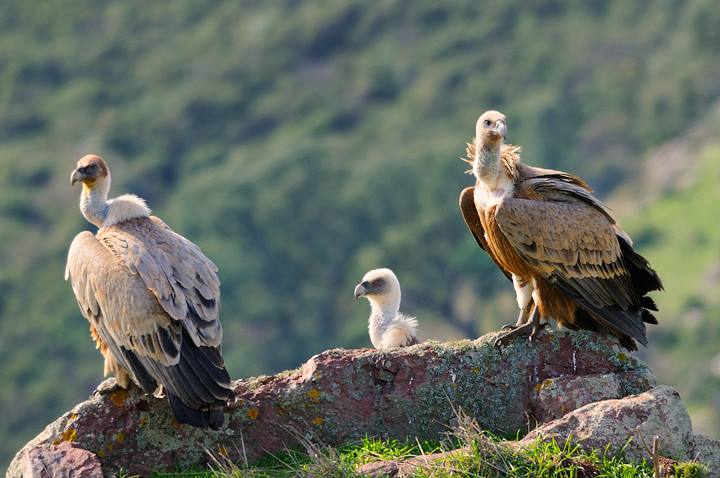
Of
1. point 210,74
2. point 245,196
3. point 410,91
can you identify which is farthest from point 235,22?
point 245,196

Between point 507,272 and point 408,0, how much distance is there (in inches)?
4385

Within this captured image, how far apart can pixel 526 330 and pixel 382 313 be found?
3.24m

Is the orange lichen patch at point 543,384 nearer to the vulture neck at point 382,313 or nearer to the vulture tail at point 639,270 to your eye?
the vulture tail at point 639,270

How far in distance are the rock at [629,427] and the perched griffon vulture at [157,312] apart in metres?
2.54

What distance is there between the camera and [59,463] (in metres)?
9.63

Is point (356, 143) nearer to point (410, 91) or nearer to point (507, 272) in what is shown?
point (410, 91)

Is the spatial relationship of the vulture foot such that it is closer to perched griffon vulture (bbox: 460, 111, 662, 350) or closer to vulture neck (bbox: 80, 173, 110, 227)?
vulture neck (bbox: 80, 173, 110, 227)

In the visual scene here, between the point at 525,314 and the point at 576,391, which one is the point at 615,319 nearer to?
the point at 525,314

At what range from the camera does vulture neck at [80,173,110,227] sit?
1207cm

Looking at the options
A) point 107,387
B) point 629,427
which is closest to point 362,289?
point 107,387

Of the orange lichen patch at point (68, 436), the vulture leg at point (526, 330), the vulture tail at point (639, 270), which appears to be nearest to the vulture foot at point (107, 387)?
the orange lichen patch at point (68, 436)

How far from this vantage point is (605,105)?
107 meters

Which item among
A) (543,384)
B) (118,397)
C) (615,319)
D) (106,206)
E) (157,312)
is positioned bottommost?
Result: (543,384)

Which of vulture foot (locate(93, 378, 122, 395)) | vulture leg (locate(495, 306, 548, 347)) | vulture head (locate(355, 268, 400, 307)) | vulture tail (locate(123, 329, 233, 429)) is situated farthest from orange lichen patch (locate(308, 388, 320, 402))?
vulture head (locate(355, 268, 400, 307))
